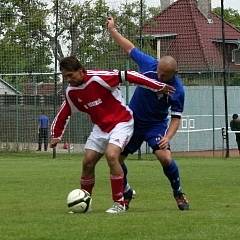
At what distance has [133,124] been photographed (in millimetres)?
10555

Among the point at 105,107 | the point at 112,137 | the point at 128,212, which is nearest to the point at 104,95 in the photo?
the point at 105,107

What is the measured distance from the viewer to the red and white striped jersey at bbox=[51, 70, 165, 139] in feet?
33.1

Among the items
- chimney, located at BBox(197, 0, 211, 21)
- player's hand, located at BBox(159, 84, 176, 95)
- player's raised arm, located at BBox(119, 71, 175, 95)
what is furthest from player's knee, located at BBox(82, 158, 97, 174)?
chimney, located at BBox(197, 0, 211, 21)

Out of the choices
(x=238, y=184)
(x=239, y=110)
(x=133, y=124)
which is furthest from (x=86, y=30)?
(x=133, y=124)

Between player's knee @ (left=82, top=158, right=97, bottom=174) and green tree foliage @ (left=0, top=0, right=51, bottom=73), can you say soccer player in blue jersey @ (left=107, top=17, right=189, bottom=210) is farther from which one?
green tree foliage @ (left=0, top=0, right=51, bottom=73)

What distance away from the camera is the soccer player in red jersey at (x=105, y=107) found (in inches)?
395

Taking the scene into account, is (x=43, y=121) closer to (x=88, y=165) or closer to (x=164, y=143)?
(x=88, y=165)

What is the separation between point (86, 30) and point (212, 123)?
7.67m

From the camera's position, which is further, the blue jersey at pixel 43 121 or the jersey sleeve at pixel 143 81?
the blue jersey at pixel 43 121

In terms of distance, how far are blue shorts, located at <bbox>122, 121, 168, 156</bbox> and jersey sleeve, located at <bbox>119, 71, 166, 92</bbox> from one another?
2.43ft

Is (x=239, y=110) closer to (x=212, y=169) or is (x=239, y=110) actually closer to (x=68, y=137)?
(x=68, y=137)

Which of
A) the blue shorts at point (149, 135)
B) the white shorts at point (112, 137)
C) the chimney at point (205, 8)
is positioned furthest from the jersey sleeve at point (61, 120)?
the chimney at point (205, 8)

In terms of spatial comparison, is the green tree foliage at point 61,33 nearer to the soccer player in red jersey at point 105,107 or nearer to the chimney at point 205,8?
the chimney at point 205,8

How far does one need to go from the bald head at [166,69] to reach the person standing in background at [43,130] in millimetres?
21533
